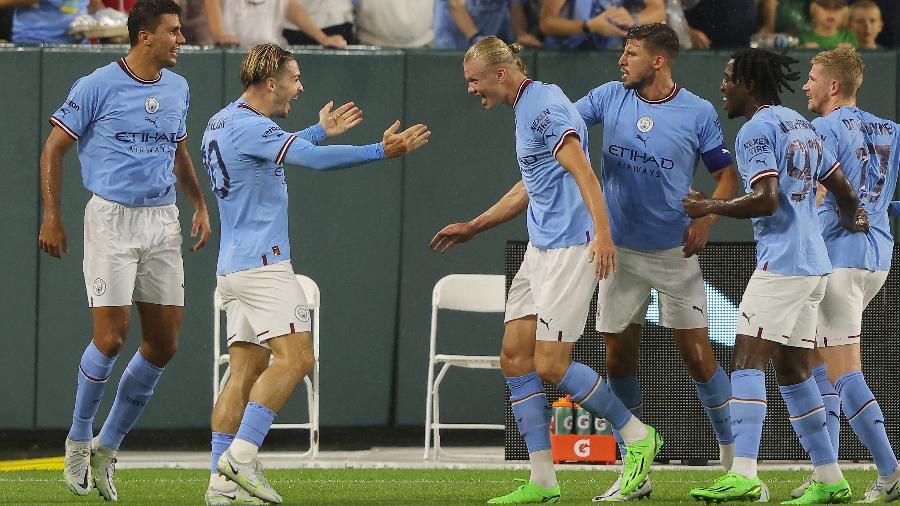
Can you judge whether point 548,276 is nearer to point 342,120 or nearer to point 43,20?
point 342,120

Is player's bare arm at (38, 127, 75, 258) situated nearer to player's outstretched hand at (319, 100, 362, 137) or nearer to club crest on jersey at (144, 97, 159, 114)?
club crest on jersey at (144, 97, 159, 114)

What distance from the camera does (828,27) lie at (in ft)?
39.7

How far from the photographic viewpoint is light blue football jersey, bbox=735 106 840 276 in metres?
6.84

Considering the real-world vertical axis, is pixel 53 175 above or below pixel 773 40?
below

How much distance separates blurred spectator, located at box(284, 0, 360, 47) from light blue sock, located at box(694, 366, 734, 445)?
511 centimetres

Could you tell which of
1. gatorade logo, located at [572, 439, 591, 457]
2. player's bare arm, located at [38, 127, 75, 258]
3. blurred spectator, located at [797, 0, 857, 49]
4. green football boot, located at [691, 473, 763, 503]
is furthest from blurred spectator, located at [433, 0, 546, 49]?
green football boot, located at [691, 473, 763, 503]

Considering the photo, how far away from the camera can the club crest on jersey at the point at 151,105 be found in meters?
8.06

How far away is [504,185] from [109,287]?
457 cm

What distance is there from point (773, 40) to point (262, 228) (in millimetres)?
6112

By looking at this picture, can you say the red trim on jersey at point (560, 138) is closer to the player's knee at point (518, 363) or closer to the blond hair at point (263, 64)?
the player's knee at point (518, 363)

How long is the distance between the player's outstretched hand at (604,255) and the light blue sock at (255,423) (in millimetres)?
1714

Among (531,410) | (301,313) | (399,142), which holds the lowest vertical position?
(531,410)

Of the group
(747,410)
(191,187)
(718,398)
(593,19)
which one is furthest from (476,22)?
(747,410)

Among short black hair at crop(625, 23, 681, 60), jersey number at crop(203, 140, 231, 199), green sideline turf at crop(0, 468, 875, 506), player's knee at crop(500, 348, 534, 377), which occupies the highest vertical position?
short black hair at crop(625, 23, 681, 60)
